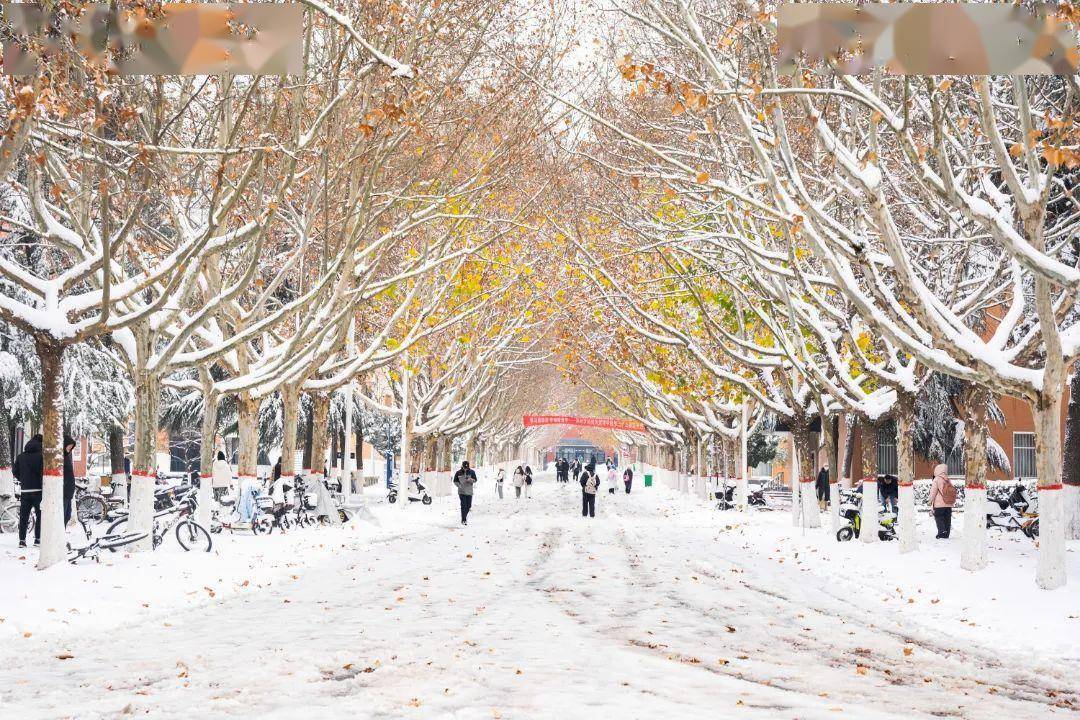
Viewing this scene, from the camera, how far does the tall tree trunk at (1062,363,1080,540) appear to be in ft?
71.6

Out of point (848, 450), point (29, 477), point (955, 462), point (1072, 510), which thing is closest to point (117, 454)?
point (29, 477)

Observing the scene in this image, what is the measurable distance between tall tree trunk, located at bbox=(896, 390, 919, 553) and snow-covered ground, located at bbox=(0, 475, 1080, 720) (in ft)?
1.47

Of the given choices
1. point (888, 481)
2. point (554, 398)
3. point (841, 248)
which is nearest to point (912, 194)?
point (841, 248)

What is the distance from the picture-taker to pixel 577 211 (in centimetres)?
2555

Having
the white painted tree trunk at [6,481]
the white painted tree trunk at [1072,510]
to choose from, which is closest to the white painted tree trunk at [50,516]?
the white painted tree trunk at [6,481]

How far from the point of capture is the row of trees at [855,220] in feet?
43.4

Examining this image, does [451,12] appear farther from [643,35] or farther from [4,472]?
[4,472]

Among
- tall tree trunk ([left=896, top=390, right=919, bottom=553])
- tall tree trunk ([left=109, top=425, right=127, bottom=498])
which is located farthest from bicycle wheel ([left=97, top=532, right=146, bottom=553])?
tall tree trunk ([left=109, top=425, right=127, bottom=498])

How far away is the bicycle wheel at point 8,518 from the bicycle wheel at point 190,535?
588 cm

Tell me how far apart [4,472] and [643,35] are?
17.8 meters

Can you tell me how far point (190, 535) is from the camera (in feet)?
63.2

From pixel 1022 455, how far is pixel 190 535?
1639 inches

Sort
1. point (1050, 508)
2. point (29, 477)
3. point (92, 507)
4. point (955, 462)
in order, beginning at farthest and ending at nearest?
point (955, 462) → point (92, 507) → point (29, 477) → point (1050, 508)

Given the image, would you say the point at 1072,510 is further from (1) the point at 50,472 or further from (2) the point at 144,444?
(1) the point at 50,472
